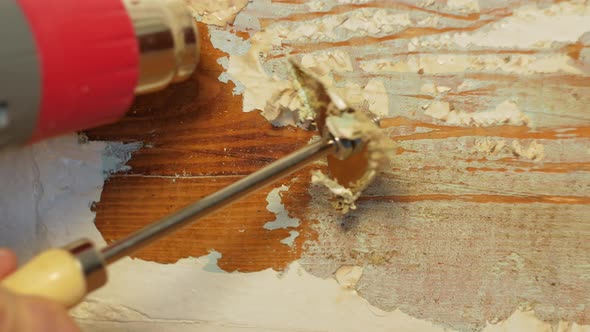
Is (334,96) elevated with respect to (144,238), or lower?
elevated

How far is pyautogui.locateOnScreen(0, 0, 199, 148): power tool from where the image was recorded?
446 millimetres

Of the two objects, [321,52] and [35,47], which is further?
[321,52]

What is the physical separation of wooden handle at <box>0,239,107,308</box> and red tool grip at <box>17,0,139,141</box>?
0.12 meters

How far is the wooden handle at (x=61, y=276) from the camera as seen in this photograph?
1.40ft

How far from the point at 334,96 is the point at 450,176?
0.17m

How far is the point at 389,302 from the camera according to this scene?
0.62m

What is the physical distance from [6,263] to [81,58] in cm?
20

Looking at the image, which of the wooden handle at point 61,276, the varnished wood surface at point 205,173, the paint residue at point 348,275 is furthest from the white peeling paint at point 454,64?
the wooden handle at point 61,276

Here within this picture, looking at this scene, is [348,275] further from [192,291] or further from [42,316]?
[42,316]

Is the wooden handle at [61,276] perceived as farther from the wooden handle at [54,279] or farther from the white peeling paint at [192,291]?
the white peeling paint at [192,291]

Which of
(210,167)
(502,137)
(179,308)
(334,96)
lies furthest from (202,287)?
(502,137)

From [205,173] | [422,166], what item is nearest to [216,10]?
[205,173]

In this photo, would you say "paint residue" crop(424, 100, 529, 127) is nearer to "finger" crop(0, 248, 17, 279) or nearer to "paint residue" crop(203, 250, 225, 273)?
"paint residue" crop(203, 250, 225, 273)

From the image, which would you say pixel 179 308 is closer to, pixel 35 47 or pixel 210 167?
pixel 210 167
